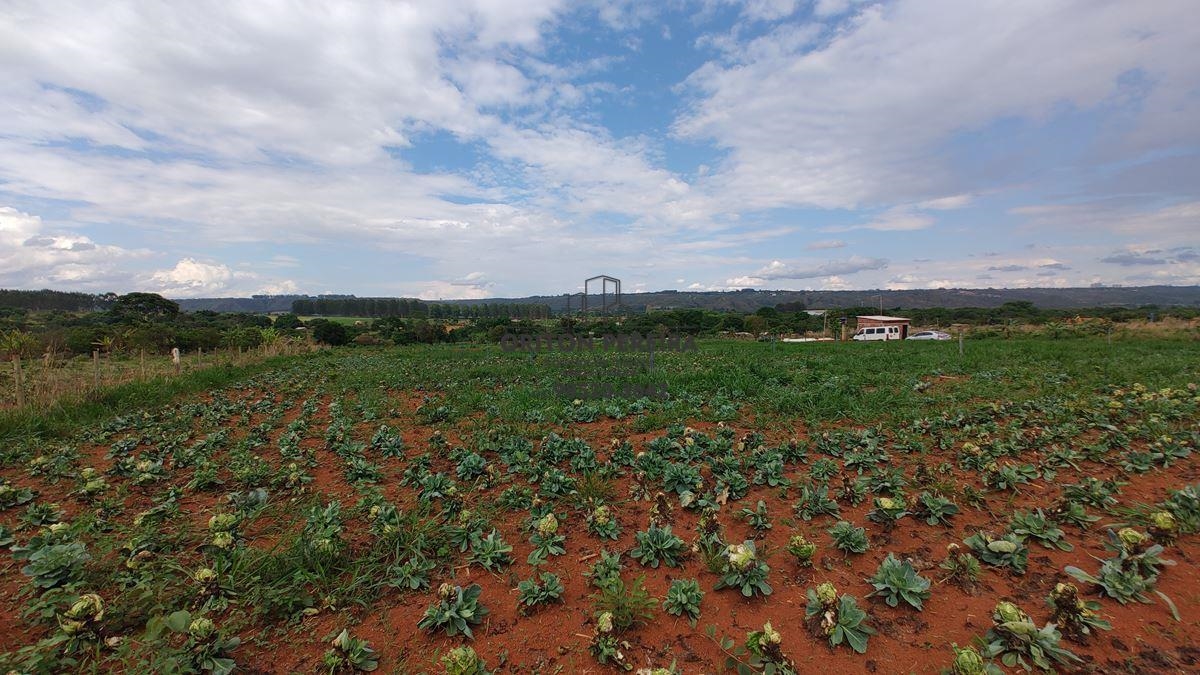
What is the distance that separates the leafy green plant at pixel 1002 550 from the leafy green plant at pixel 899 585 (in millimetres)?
560

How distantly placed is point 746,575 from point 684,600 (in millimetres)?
415

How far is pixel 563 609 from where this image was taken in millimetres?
2594

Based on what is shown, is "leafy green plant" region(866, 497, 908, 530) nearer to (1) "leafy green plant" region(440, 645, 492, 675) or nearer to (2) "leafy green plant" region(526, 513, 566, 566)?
(2) "leafy green plant" region(526, 513, 566, 566)

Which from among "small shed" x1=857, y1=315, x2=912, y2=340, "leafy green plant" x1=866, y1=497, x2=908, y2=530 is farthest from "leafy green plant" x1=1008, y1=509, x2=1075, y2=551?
"small shed" x1=857, y1=315, x2=912, y2=340

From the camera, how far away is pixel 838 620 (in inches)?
87.5

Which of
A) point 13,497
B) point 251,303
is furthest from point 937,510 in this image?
point 251,303

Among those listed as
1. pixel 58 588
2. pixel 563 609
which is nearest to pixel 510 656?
pixel 563 609

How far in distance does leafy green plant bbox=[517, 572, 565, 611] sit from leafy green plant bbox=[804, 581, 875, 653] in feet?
4.59

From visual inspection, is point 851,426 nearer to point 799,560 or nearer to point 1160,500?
point 1160,500

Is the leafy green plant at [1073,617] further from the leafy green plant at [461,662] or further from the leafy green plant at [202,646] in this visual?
the leafy green plant at [202,646]

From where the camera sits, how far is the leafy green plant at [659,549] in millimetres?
2920

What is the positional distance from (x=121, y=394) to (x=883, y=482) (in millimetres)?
12930

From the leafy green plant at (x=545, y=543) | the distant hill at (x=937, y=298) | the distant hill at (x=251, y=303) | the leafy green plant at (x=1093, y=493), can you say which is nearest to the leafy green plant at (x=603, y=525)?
the leafy green plant at (x=545, y=543)

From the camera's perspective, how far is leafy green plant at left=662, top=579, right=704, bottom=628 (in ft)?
8.03
